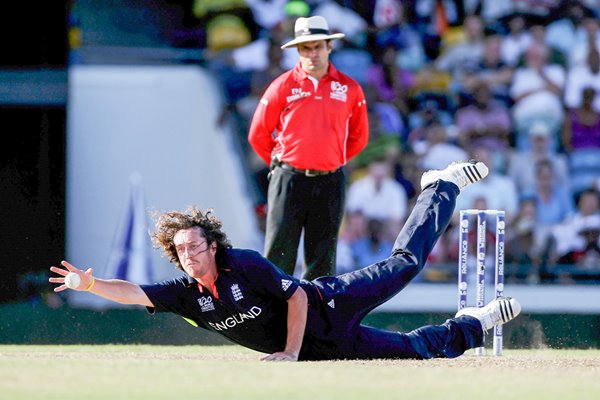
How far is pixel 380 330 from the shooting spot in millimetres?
7492

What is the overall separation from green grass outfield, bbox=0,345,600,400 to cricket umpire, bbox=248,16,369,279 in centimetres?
124

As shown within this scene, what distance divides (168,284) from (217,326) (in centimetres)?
33

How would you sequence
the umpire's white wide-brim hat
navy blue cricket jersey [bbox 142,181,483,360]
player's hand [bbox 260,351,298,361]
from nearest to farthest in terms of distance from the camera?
player's hand [bbox 260,351,298,361] < navy blue cricket jersey [bbox 142,181,483,360] < the umpire's white wide-brim hat

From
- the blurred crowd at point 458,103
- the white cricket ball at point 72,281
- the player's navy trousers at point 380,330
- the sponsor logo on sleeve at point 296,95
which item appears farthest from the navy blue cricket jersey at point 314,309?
the blurred crowd at point 458,103

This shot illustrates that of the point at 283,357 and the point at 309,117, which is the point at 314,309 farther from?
the point at 309,117

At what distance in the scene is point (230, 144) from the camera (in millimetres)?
12328

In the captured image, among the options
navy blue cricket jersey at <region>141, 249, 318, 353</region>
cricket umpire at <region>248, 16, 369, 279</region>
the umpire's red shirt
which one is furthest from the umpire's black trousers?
navy blue cricket jersey at <region>141, 249, 318, 353</region>

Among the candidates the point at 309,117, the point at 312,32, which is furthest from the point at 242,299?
the point at 312,32

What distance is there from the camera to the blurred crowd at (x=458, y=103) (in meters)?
12.1

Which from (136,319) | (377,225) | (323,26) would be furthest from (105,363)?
(377,225)

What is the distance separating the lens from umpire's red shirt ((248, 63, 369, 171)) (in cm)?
836

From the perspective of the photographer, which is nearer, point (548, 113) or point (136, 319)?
point (136, 319)

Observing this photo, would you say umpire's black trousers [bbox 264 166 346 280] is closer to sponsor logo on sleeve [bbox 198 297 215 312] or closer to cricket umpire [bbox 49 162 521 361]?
cricket umpire [bbox 49 162 521 361]

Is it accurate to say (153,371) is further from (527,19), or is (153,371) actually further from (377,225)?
(527,19)
